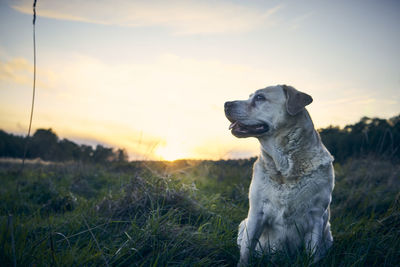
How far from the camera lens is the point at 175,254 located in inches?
91.4

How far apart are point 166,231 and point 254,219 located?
0.87 m

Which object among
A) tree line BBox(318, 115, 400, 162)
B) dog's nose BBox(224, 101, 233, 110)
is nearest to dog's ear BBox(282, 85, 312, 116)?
dog's nose BBox(224, 101, 233, 110)

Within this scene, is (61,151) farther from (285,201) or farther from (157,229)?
(285,201)

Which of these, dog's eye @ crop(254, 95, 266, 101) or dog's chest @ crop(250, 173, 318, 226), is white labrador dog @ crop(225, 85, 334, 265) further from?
dog's eye @ crop(254, 95, 266, 101)

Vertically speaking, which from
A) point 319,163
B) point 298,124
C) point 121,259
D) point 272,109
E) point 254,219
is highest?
point 272,109

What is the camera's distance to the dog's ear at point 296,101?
9.43 feet

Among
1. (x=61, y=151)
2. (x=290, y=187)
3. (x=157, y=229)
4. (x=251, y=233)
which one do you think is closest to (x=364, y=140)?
(x=290, y=187)

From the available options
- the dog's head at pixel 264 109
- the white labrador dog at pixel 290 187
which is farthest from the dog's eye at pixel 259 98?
the white labrador dog at pixel 290 187

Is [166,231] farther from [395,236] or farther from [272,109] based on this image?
[395,236]

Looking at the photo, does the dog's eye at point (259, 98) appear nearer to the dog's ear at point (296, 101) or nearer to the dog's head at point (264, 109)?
the dog's head at point (264, 109)

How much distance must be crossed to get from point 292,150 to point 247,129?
2.05 ft

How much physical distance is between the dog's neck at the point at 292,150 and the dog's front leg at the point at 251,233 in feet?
1.34

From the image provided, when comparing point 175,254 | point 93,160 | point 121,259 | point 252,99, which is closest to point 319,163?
point 252,99

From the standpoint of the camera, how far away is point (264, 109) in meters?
3.16
